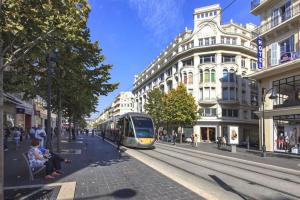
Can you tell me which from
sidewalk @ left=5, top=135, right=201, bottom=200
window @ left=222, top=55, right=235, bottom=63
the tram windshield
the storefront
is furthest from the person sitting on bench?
window @ left=222, top=55, right=235, bottom=63

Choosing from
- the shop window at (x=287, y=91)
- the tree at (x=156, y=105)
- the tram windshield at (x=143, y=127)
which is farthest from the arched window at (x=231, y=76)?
the tram windshield at (x=143, y=127)

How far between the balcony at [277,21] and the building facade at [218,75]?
26492 mm

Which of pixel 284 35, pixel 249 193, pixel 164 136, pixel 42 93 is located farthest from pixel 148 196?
pixel 164 136

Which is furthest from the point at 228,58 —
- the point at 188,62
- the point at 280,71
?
the point at 280,71

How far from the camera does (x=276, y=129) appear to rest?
34.4 m

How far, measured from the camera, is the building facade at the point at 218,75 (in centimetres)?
6506

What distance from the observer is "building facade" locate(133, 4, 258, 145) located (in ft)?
213

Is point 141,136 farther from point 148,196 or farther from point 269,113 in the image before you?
point 148,196

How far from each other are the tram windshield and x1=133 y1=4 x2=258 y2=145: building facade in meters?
35.3

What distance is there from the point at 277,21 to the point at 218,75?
30.6m

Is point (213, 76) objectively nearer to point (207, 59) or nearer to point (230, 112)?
point (207, 59)

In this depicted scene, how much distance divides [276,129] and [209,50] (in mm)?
34118

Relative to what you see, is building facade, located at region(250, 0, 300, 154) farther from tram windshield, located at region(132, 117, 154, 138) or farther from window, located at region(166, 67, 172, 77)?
window, located at region(166, 67, 172, 77)

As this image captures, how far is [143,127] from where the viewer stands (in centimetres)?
2997
